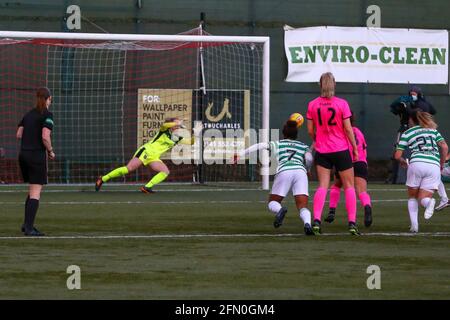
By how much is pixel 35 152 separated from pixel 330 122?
3.65m

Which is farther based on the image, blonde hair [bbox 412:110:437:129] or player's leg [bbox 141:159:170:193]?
player's leg [bbox 141:159:170:193]

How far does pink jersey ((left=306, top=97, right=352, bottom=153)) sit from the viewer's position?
1563 cm

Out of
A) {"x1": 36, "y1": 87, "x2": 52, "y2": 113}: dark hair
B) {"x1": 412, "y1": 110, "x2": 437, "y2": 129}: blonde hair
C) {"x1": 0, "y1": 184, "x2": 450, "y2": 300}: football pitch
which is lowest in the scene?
{"x1": 0, "y1": 184, "x2": 450, "y2": 300}: football pitch

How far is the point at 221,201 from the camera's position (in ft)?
73.2

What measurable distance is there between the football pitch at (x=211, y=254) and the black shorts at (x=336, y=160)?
86 centimetres

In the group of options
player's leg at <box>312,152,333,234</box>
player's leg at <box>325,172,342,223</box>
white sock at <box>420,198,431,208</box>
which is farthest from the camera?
player's leg at <box>325,172,342,223</box>

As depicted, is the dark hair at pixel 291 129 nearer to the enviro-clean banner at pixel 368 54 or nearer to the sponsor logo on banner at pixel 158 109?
the sponsor logo on banner at pixel 158 109

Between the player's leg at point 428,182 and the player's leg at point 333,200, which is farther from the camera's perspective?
the player's leg at point 333,200

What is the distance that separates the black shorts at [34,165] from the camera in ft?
50.7

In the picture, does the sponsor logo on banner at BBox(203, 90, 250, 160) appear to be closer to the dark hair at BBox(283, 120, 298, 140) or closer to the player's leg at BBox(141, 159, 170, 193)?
the player's leg at BBox(141, 159, 170, 193)

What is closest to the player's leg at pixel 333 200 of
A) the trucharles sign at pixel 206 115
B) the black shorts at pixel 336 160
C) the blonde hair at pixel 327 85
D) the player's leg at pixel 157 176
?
the black shorts at pixel 336 160

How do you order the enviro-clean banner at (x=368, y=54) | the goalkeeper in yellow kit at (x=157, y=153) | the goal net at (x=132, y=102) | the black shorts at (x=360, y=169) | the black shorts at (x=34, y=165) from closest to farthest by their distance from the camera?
the black shorts at (x=34, y=165), the black shorts at (x=360, y=169), the goalkeeper in yellow kit at (x=157, y=153), the goal net at (x=132, y=102), the enviro-clean banner at (x=368, y=54)

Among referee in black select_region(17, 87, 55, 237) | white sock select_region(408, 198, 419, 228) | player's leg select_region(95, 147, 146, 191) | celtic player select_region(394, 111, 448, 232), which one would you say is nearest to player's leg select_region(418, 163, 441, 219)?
celtic player select_region(394, 111, 448, 232)
